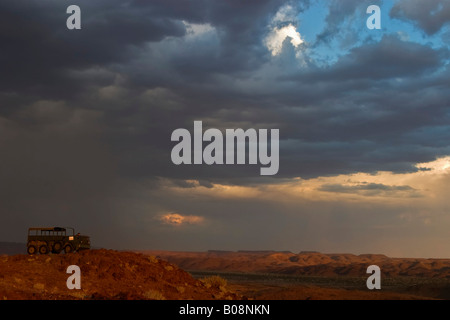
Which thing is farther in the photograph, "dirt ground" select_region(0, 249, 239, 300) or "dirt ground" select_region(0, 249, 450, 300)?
"dirt ground" select_region(0, 249, 239, 300)

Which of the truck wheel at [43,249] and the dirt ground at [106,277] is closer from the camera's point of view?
the dirt ground at [106,277]

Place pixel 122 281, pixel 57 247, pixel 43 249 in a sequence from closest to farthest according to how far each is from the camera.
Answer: pixel 122 281, pixel 57 247, pixel 43 249

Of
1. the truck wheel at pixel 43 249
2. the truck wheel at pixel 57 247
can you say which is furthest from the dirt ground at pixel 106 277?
the truck wheel at pixel 43 249

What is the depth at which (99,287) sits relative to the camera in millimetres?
33719

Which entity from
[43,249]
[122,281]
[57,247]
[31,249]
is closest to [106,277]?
[122,281]

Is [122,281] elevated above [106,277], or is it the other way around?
[106,277]

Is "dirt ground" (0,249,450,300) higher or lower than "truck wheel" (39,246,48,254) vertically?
lower

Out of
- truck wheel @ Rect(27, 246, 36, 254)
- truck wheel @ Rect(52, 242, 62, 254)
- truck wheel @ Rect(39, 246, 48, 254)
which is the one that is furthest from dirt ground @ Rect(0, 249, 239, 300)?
truck wheel @ Rect(27, 246, 36, 254)

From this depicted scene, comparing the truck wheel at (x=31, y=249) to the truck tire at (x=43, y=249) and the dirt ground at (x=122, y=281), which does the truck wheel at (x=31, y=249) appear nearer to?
the truck tire at (x=43, y=249)

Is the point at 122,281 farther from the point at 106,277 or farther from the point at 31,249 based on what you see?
the point at 31,249

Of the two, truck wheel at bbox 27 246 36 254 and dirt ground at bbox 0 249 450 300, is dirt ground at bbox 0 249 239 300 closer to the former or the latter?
dirt ground at bbox 0 249 450 300

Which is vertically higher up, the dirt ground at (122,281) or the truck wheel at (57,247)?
Answer: the truck wheel at (57,247)
